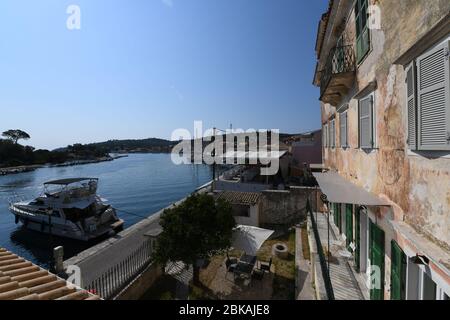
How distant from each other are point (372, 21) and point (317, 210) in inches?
478

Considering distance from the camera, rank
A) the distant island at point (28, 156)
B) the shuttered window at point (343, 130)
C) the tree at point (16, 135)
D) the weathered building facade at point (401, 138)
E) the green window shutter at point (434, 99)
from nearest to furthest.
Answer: the green window shutter at point (434, 99), the weathered building facade at point (401, 138), the shuttered window at point (343, 130), the distant island at point (28, 156), the tree at point (16, 135)

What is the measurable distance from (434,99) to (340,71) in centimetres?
503

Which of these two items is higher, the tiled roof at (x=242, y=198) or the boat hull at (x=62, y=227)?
the tiled roof at (x=242, y=198)

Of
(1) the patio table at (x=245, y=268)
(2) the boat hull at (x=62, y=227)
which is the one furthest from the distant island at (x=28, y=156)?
(1) the patio table at (x=245, y=268)

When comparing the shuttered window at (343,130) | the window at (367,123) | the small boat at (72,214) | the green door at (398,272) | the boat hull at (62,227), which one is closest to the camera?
the green door at (398,272)

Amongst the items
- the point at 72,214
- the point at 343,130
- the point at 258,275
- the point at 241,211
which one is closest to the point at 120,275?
the point at 258,275

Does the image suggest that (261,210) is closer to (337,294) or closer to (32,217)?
(337,294)

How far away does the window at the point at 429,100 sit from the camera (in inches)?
109

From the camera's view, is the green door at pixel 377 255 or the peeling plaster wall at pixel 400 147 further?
the green door at pixel 377 255

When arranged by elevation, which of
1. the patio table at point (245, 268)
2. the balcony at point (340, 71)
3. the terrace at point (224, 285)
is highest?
the balcony at point (340, 71)

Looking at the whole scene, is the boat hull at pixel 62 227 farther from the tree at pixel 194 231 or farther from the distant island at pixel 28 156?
the distant island at pixel 28 156

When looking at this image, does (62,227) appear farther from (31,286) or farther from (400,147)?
(400,147)

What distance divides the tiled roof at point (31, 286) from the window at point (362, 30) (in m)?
8.11
